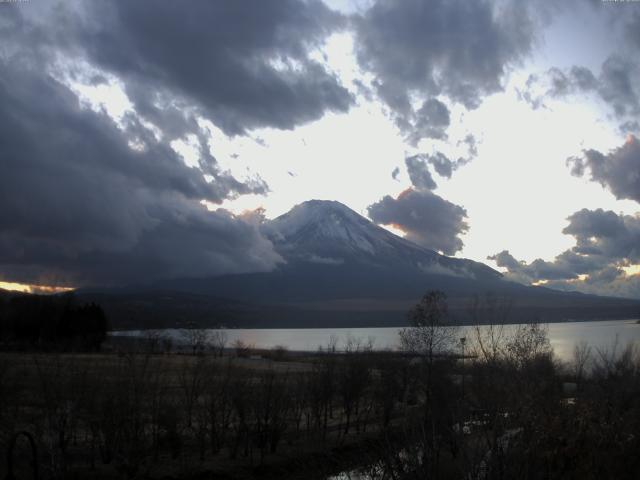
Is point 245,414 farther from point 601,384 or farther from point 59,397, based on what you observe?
point 601,384

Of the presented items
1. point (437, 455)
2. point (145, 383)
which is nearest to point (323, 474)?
point (145, 383)

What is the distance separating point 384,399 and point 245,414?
9698mm

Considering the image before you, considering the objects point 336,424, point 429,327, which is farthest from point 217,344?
point 336,424

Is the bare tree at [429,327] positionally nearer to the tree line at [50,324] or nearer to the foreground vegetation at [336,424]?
the foreground vegetation at [336,424]

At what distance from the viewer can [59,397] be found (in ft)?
61.7

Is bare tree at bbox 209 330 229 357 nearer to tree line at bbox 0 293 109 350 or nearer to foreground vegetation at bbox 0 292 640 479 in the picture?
tree line at bbox 0 293 109 350

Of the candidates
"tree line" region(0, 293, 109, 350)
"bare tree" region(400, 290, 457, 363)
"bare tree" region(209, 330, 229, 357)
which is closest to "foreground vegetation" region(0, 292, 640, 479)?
"bare tree" region(400, 290, 457, 363)

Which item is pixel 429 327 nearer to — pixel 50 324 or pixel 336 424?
pixel 336 424

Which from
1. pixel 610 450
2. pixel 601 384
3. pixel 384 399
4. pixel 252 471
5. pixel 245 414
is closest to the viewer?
pixel 610 450

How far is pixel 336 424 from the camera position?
108 feet

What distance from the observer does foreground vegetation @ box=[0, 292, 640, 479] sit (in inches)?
439

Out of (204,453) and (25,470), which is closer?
(25,470)

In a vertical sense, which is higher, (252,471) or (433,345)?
(433,345)

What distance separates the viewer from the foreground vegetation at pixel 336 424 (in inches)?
439
